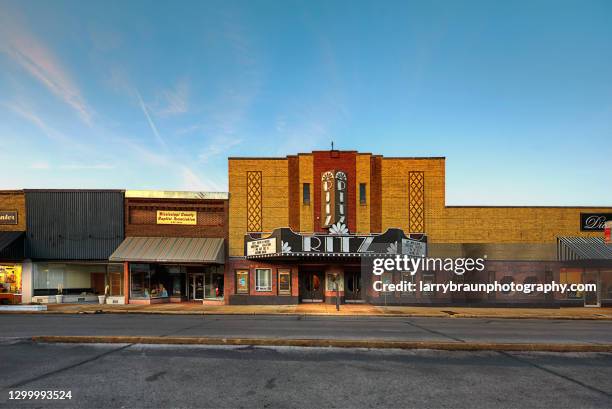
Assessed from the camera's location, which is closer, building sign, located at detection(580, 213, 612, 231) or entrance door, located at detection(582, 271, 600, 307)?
entrance door, located at detection(582, 271, 600, 307)

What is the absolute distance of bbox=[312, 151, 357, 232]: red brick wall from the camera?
2845 cm

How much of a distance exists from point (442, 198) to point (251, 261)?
49.5 ft

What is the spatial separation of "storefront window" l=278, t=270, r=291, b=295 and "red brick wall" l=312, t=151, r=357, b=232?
4887mm

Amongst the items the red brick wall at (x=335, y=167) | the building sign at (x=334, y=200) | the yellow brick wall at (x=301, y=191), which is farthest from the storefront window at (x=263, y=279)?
the red brick wall at (x=335, y=167)

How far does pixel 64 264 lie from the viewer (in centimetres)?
2923

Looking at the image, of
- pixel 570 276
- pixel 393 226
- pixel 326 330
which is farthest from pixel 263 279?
pixel 570 276

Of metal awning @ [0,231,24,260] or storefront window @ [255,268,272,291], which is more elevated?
metal awning @ [0,231,24,260]

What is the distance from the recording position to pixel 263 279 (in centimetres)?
2844

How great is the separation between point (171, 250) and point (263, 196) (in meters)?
7.69

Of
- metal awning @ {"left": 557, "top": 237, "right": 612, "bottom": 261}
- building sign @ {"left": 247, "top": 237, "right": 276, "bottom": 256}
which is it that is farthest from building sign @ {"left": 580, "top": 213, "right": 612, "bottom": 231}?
building sign @ {"left": 247, "top": 237, "right": 276, "bottom": 256}

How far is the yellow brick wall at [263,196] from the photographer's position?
28516mm

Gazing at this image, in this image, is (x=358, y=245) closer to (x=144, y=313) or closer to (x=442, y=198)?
(x=442, y=198)

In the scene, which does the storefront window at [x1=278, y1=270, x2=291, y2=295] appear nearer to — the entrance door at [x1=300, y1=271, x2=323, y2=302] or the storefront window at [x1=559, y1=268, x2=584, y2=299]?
the entrance door at [x1=300, y1=271, x2=323, y2=302]

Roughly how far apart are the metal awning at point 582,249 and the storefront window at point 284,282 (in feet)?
65.7
